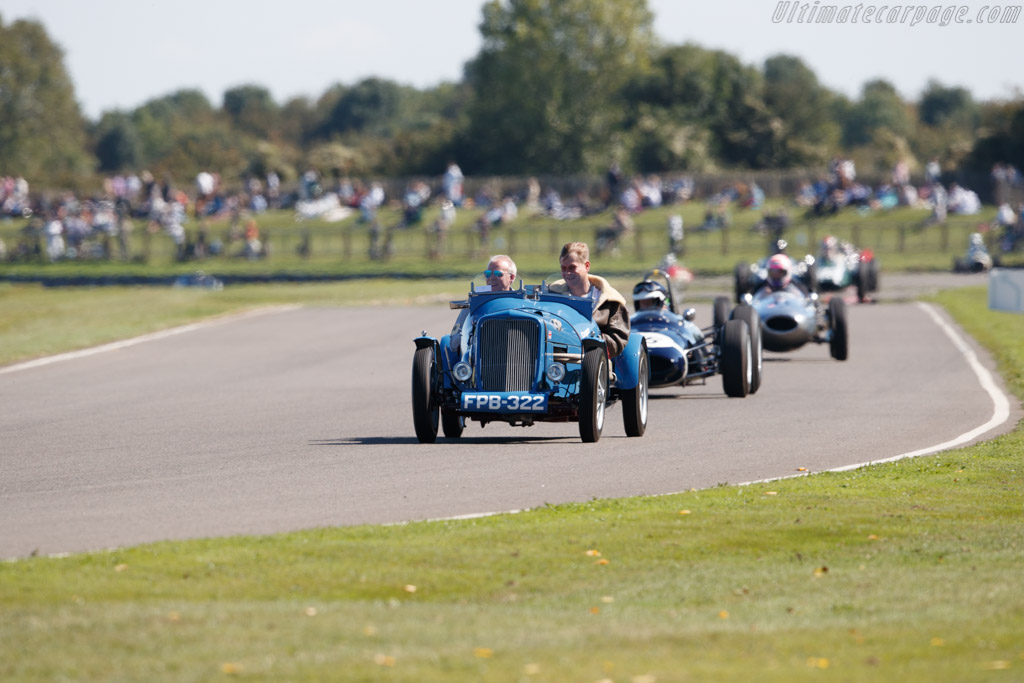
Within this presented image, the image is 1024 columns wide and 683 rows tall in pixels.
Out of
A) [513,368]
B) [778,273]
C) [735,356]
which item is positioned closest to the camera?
[513,368]

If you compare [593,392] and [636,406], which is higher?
[593,392]

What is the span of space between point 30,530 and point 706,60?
224 ft

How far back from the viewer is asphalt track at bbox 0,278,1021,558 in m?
9.54

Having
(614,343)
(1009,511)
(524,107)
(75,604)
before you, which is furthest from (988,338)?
(524,107)

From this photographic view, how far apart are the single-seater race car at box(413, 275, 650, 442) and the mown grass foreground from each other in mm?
2590

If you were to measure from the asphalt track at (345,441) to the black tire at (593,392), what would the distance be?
15 centimetres

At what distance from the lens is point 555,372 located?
12344 mm

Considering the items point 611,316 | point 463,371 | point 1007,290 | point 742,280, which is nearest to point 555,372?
point 463,371

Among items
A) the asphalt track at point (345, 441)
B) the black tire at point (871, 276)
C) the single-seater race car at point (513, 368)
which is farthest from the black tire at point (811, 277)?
the single-seater race car at point (513, 368)

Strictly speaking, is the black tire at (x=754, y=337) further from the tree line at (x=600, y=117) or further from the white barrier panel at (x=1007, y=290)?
the tree line at (x=600, y=117)

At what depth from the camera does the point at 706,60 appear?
74.4m

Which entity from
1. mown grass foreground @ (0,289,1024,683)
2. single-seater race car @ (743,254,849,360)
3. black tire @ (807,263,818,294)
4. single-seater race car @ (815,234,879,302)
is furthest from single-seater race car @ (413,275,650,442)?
single-seater race car @ (815,234,879,302)

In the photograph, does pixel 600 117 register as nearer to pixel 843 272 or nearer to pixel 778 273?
pixel 843 272

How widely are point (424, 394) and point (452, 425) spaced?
79 cm
